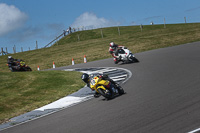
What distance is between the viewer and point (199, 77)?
1083 cm

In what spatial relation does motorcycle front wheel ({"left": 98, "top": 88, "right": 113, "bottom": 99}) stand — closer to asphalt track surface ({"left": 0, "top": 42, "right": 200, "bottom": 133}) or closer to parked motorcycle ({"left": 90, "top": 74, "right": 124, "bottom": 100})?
parked motorcycle ({"left": 90, "top": 74, "right": 124, "bottom": 100})

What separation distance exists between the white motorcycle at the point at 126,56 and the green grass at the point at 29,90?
4169mm

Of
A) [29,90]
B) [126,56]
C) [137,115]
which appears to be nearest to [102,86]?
[137,115]

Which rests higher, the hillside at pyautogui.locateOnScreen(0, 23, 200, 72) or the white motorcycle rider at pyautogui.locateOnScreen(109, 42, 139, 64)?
the hillside at pyautogui.locateOnScreen(0, 23, 200, 72)

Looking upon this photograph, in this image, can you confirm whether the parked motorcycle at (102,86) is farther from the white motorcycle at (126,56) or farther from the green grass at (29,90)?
the white motorcycle at (126,56)

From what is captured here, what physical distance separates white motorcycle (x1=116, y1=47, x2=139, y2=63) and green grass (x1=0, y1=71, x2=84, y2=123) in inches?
164

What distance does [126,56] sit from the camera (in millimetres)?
20234

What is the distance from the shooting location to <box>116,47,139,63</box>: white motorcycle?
65.9 ft

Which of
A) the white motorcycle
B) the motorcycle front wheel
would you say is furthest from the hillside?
the motorcycle front wheel

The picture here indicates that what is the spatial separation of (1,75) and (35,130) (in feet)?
35.4

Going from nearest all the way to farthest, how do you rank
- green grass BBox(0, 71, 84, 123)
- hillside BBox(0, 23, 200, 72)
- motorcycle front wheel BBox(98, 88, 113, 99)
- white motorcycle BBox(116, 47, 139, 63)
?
motorcycle front wheel BBox(98, 88, 113, 99)
green grass BBox(0, 71, 84, 123)
white motorcycle BBox(116, 47, 139, 63)
hillside BBox(0, 23, 200, 72)

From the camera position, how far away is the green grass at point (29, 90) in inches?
435

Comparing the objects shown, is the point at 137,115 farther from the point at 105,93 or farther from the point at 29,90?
the point at 29,90

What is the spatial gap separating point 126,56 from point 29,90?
27.6 ft
